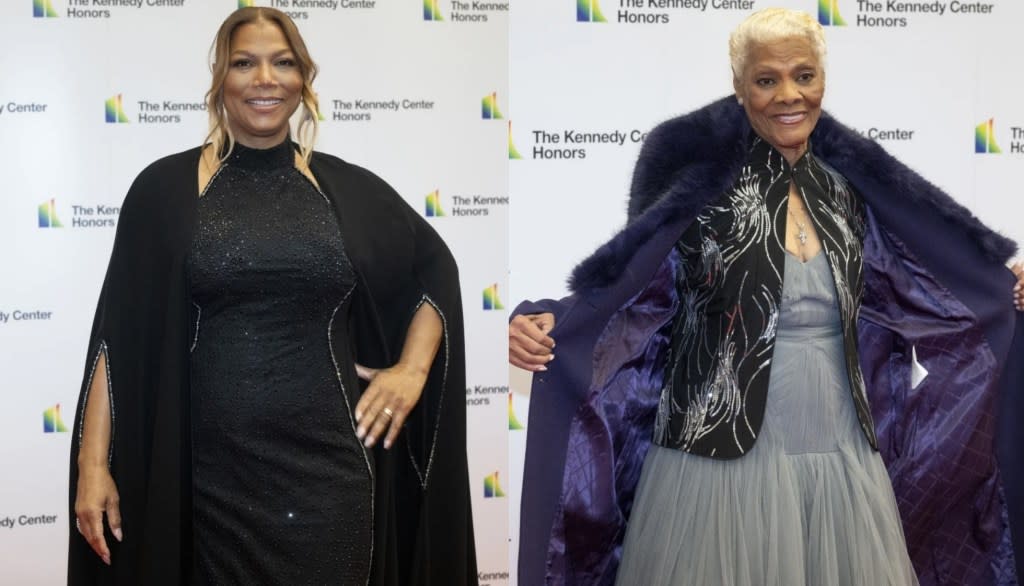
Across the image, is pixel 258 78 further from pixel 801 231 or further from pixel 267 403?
pixel 801 231

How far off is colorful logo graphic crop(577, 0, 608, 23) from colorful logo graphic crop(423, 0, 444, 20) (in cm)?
47

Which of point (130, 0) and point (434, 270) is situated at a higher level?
point (130, 0)

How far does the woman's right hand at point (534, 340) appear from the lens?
2.51 metres

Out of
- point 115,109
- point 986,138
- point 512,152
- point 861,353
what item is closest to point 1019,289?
point 861,353

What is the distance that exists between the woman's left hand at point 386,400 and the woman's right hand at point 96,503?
0.56 meters

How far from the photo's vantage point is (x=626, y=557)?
8.22 ft

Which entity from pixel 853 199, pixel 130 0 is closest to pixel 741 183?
pixel 853 199

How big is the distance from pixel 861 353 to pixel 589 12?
1.48 metres

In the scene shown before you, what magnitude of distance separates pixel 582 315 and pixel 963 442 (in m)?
1.04

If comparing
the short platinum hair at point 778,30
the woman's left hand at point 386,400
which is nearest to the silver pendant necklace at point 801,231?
→ the short platinum hair at point 778,30

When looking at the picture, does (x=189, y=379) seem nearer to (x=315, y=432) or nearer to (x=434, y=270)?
(x=315, y=432)

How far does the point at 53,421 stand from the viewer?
3086mm

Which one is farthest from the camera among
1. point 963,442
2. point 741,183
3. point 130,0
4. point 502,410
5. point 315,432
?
point 502,410

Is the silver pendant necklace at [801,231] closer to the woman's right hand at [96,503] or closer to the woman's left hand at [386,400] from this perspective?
the woman's left hand at [386,400]
